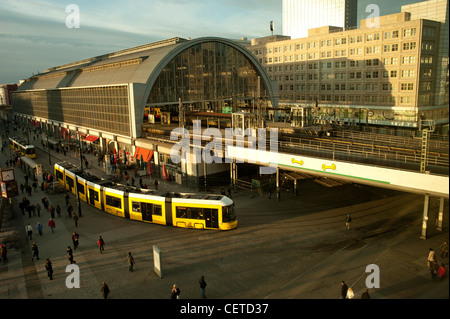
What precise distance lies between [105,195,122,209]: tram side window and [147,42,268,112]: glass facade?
81.6ft

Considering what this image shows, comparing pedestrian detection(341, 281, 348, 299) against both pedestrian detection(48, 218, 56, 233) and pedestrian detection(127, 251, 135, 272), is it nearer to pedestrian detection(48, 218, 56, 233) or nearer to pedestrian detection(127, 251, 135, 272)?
pedestrian detection(127, 251, 135, 272)

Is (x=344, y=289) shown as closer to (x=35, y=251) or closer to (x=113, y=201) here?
(x=35, y=251)

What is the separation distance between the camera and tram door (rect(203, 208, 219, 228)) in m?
23.7

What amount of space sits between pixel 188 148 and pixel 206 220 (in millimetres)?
14147

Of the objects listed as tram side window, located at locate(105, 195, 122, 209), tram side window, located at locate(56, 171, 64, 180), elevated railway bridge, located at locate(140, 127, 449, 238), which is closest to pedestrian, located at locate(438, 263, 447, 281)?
elevated railway bridge, located at locate(140, 127, 449, 238)

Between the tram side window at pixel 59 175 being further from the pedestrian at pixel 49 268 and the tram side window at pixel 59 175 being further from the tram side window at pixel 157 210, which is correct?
the pedestrian at pixel 49 268

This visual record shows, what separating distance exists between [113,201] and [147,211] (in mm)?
3973

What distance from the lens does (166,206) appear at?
2489cm

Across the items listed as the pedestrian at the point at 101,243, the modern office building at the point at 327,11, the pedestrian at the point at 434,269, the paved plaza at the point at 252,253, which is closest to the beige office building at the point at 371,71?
the paved plaza at the point at 252,253

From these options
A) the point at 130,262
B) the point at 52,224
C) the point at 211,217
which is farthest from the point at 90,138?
the point at 130,262

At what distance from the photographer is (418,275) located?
1753 cm

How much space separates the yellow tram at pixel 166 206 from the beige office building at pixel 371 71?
37.3 meters

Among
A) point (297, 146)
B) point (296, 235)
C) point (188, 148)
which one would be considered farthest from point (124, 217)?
point (297, 146)
